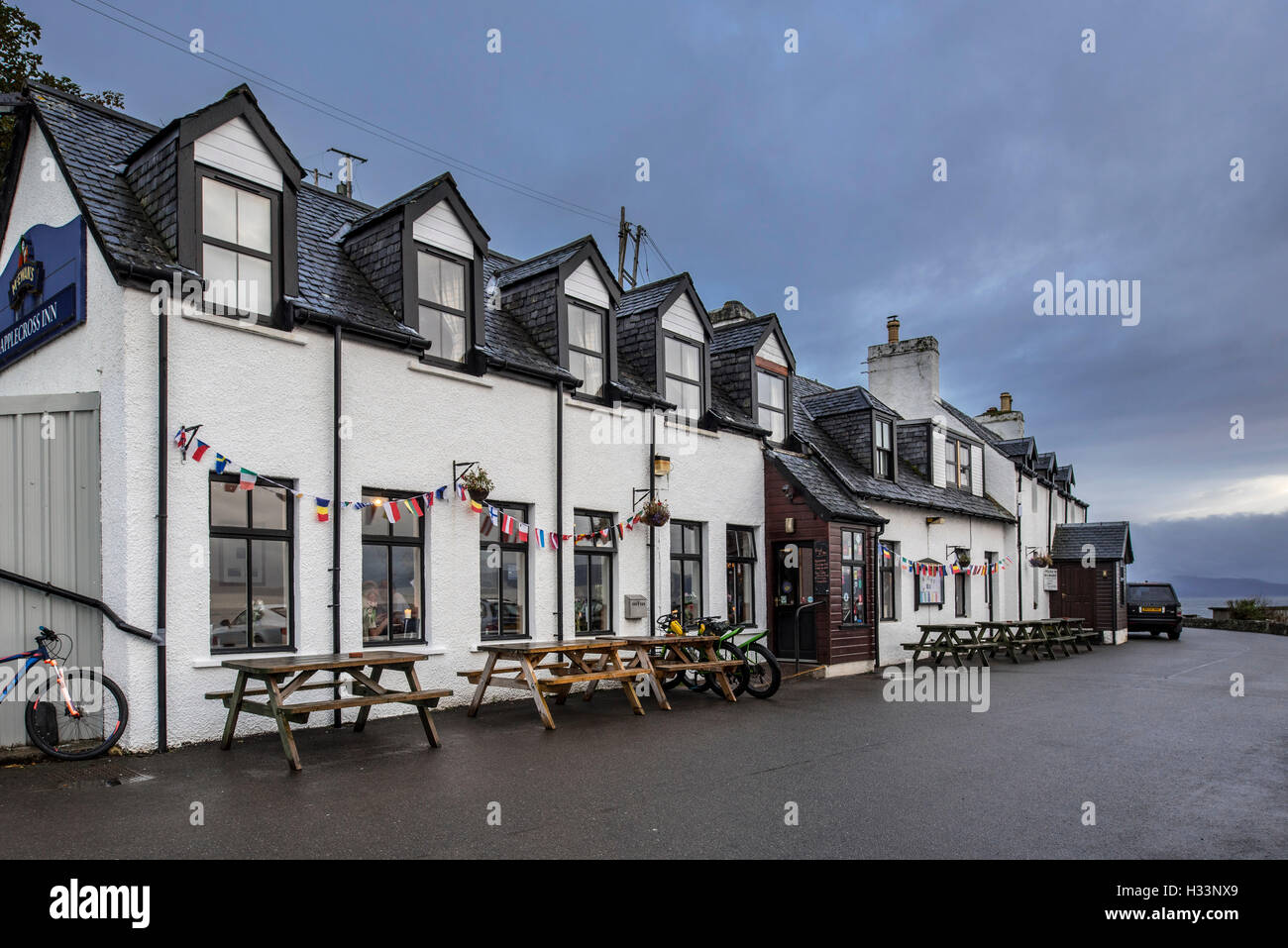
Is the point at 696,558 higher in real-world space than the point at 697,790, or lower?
higher

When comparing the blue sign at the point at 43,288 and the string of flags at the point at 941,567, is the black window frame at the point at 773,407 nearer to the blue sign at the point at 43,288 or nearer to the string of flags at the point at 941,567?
the string of flags at the point at 941,567

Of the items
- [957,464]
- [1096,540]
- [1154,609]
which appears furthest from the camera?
[1154,609]

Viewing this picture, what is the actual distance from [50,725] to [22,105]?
6754 mm

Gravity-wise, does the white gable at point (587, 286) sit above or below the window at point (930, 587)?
above

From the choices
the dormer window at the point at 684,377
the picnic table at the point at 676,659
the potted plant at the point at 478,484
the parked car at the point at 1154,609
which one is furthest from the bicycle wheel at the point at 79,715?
the parked car at the point at 1154,609

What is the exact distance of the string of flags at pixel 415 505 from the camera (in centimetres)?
920

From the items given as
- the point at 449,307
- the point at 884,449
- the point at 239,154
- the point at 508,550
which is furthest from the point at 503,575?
the point at 884,449

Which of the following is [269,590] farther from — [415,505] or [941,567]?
[941,567]

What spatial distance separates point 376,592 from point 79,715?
3323 mm

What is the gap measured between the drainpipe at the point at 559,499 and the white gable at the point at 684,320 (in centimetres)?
343

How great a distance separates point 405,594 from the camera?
1134 cm

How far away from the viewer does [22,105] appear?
10227 millimetres
